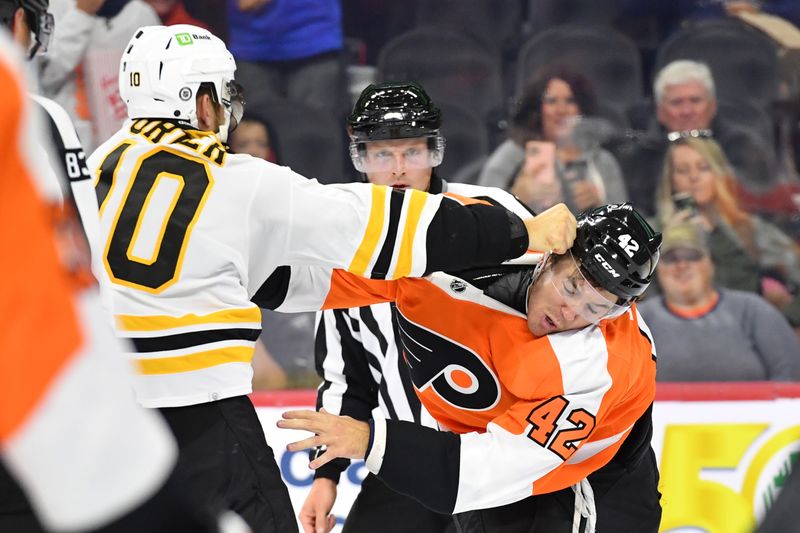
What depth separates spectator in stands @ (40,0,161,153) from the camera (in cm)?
468

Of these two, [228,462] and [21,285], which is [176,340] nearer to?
[228,462]

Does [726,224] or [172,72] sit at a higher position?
[172,72]

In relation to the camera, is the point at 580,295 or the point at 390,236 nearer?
the point at 390,236

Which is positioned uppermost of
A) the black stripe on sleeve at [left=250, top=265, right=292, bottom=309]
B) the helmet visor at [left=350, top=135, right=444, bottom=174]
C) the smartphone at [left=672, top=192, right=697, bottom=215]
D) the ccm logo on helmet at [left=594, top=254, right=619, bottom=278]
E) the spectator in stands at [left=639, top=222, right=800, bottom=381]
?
the helmet visor at [left=350, top=135, right=444, bottom=174]

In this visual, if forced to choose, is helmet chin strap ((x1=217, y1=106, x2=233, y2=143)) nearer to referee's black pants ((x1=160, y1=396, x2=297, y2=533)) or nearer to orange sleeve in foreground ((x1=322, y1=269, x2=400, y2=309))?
orange sleeve in foreground ((x1=322, y1=269, x2=400, y2=309))

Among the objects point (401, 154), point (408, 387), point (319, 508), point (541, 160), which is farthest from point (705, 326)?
point (319, 508)

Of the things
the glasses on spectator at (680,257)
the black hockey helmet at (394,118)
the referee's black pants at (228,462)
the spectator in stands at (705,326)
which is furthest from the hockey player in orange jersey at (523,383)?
the glasses on spectator at (680,257)

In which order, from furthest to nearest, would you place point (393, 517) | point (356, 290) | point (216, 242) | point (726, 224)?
point (726, 224) < point (393, 517) < point (356, 290) < point (216, 242)

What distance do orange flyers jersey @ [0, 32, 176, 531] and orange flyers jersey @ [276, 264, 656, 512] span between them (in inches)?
54.5

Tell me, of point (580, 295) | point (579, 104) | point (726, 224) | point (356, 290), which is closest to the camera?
point (580, 295)

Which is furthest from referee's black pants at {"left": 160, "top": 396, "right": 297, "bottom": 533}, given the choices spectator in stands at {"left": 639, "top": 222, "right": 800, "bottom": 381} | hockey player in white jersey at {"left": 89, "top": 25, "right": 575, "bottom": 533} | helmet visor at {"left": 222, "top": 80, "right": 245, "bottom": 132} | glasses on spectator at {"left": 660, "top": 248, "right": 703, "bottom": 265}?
glasses on spectator at {"left": 660, "top": 248, "right": 703, "bottom": 265}

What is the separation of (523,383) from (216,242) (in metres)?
0.71

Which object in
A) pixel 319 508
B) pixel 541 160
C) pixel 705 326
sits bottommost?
pixel 705 326

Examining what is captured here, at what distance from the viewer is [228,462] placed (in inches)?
87.6
